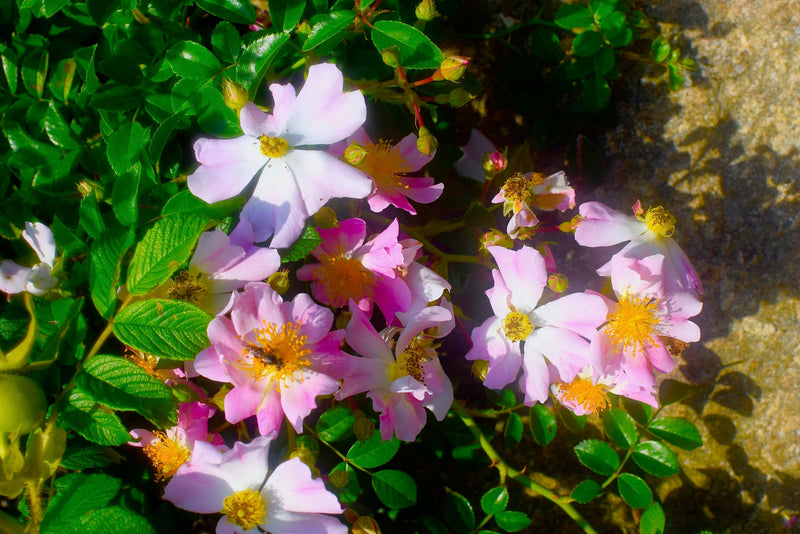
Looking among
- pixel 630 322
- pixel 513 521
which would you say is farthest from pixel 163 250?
A: pixel 513 521

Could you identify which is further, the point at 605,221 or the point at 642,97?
the point at 642,97

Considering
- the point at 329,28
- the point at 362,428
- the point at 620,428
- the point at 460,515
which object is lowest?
the point at 460,515

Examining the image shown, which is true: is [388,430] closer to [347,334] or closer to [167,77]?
[347,334]

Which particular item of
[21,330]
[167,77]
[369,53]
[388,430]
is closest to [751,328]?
[388,430]

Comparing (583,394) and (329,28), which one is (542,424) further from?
(329,28)

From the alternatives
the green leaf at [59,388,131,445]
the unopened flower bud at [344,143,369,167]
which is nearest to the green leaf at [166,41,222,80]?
the unopened flower bud at [344,143,369,167]

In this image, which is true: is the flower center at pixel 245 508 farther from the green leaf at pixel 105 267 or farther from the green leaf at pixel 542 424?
the green leaf at pixel 542 424

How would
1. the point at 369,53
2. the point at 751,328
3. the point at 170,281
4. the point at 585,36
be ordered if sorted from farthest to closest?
the point at 751,328 → the point at 585,36 → the point at 369,53 → the point at 170,281
